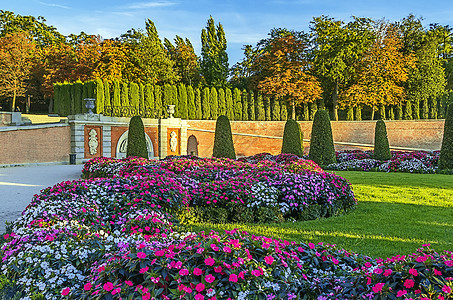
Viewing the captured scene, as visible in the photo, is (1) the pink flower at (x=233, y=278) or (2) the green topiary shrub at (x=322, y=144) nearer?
(1) the pink flower at (x=233, y=278)

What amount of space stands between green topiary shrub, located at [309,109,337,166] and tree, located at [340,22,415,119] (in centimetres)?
1507

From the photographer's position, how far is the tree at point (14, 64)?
98.2ft

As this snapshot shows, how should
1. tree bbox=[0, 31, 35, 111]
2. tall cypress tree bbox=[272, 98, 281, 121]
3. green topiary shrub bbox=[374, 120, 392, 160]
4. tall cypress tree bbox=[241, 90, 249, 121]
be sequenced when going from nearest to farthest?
green topiary shrub bbox=[374, 120, 392, 160] → tree bbox=[0, 31, 35, 111] → tall cypress tree bbox=[241, 90, 249, 121] → tall cypress tree bbox=[272, 98, 281, 121]

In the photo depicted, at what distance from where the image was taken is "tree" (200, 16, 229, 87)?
117ft

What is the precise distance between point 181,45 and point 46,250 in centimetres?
3551

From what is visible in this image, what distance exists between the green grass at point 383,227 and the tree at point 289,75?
75.2ft

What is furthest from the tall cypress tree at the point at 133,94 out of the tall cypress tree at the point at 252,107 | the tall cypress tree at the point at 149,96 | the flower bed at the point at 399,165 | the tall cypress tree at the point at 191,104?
the flower bed at the point at 399,165

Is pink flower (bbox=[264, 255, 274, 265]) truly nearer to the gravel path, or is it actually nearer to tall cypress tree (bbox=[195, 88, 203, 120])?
the gravel path

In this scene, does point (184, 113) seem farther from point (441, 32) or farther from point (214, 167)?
point (441, 32)

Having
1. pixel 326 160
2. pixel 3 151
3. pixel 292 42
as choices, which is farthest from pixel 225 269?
pixel 292 42

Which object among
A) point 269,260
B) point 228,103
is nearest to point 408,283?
point 269,260

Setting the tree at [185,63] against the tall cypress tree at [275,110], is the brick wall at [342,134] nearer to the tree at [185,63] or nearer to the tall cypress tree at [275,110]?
the tall cypress tree at [275,110]

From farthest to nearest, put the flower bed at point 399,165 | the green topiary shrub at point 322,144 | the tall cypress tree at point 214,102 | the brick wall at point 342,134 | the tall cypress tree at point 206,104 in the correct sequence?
the tall cypress tree at point 214,102, the tall cypress tree at point 206,104, the brick wall at point 342,134, the green topiary shrub at point 322,144, the flower bed at point 399,165

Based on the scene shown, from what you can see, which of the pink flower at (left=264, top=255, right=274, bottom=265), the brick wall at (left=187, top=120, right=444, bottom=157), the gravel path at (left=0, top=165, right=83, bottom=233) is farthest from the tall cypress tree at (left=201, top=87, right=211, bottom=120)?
the pink flower at (left=264, top=255, right=274, bottom=265)
